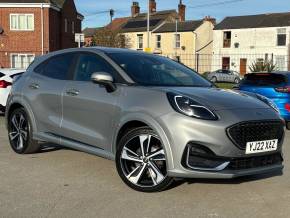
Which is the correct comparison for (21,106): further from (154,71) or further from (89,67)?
(154,71)

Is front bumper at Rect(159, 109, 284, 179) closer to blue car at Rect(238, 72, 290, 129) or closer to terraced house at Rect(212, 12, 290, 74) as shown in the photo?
blue car at Rect(238, 72, 290, 129)

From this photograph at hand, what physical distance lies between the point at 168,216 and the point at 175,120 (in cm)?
98

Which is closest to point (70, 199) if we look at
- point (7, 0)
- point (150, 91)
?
point (150, 91)

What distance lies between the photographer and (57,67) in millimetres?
6871

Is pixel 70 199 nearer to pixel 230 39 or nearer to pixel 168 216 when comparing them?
pixel 168 216

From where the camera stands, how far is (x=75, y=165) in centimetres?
670

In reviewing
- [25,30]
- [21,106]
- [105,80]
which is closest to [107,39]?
[25,30]

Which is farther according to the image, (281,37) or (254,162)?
(281,37)

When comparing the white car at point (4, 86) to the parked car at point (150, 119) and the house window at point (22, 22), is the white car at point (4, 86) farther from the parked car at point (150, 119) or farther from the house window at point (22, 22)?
the house window at point (22, 22)

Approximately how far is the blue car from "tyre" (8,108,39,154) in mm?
5673

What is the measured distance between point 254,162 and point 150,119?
3.92ft

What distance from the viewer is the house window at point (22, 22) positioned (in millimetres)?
39375

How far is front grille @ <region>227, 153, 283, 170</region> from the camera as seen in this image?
501 cm

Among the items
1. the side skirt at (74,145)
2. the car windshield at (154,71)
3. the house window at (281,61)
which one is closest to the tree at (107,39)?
the house window at (281,61)
